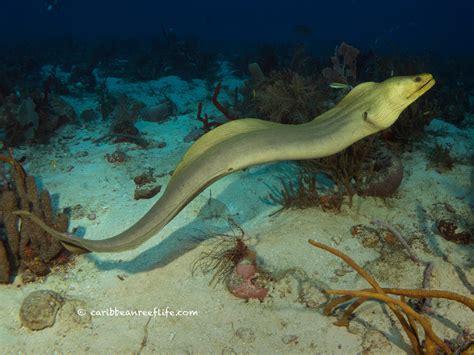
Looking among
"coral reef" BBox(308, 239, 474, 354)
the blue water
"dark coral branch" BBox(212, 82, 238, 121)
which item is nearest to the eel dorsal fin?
"coral reef" BBox(308, 239, 474, 354)

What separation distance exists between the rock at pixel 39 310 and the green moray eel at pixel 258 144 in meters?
1.08

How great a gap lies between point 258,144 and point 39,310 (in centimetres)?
317

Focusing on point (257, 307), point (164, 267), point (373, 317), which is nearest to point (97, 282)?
point (164, 267)

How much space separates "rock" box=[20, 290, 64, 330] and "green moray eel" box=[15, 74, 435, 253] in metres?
1.08

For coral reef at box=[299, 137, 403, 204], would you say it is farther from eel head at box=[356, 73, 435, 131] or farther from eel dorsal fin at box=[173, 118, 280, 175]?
eel dorsal fin at box=[173, 118, 280, 175]

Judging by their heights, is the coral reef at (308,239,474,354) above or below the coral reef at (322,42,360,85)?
below

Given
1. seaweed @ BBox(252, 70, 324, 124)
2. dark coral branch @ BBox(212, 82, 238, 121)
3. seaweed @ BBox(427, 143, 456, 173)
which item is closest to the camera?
seaweed @ BBox(427, 143, 456, 173)

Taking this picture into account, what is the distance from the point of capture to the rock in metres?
3.64

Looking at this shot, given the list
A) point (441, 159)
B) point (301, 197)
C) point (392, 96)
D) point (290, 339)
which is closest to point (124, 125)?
point (301, 197)

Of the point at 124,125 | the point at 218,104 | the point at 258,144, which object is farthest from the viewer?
the point at 124,125

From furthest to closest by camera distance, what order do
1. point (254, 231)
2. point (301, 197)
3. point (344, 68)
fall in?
point (344, 68) < point (301, 197) < point (254, 231)

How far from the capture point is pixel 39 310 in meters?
3.67

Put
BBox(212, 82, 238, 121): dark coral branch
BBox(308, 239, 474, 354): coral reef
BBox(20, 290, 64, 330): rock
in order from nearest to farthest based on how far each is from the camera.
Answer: BBox(308, 239, 474, 354): coral reef
BBox(20, 290, 64, 330): rock
BBox(212, 82, 238, 121): dark coral branch

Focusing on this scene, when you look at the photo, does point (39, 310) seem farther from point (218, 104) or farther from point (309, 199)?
point (218, 104)
